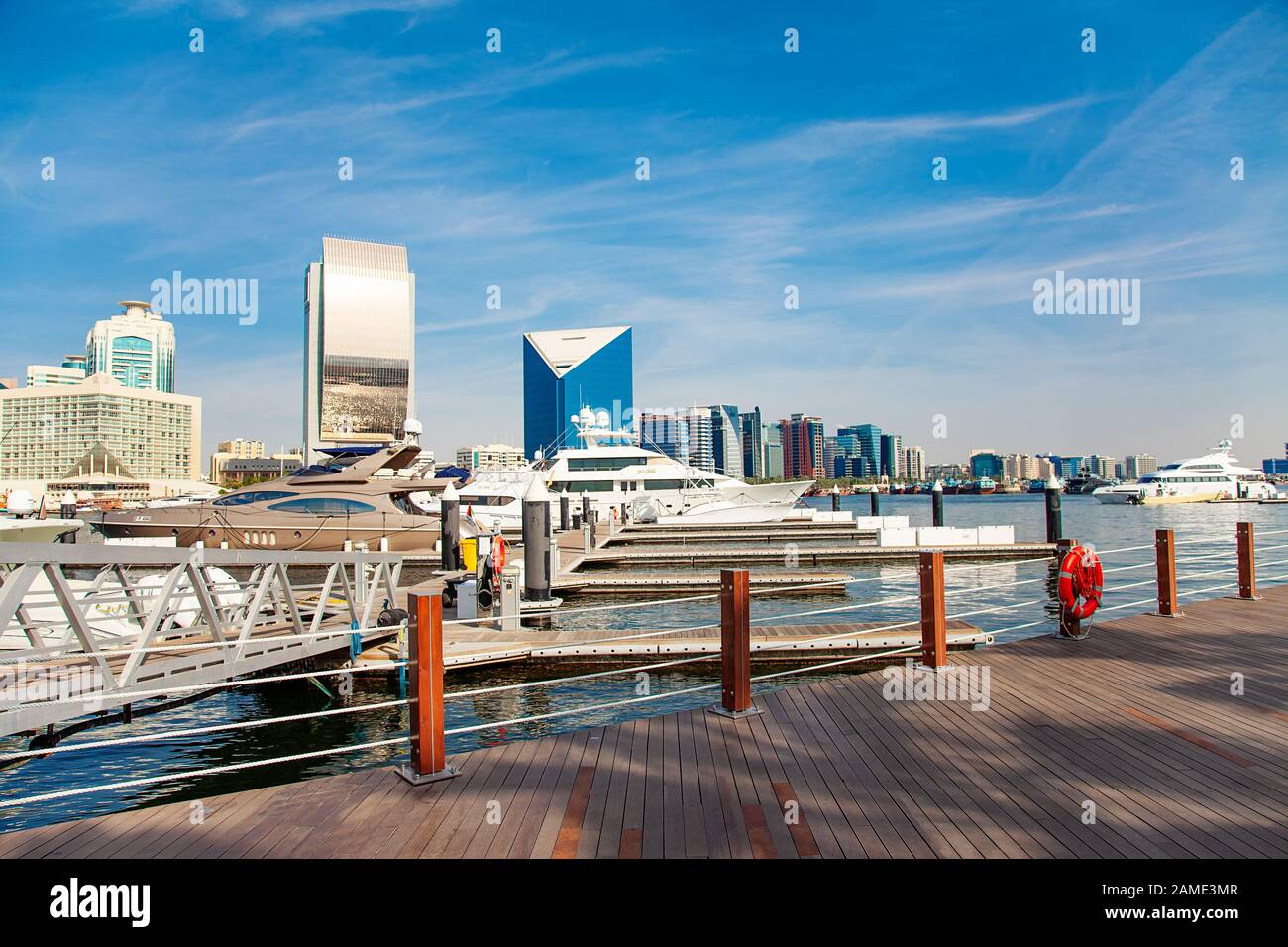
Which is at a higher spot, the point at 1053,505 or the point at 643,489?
the point at 643,489

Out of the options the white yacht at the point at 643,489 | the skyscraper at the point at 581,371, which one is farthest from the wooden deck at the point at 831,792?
the skyscraper at the point at 581,371

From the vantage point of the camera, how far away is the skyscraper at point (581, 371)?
11081 cm

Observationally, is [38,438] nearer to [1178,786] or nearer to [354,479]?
[354,479]

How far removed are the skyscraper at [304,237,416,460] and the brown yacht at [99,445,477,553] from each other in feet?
432

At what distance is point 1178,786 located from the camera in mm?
3855

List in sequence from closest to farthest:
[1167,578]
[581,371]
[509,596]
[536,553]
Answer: [1167,578]
[509,596]
[536,553]
[581,371]

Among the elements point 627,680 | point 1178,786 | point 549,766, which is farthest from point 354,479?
point 1178,786

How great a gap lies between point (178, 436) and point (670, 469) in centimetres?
15052

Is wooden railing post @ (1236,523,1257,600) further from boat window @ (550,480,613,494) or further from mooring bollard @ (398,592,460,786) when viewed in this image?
boat window @ (550,480,613,494)

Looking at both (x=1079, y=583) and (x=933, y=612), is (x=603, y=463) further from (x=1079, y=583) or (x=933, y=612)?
(x=933, y=612)

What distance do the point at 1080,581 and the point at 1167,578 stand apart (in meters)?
1.84

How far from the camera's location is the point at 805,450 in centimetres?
17250

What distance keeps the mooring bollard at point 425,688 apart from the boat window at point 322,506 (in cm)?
2549

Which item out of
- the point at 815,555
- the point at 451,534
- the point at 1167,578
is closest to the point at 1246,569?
the point at 1167,578
